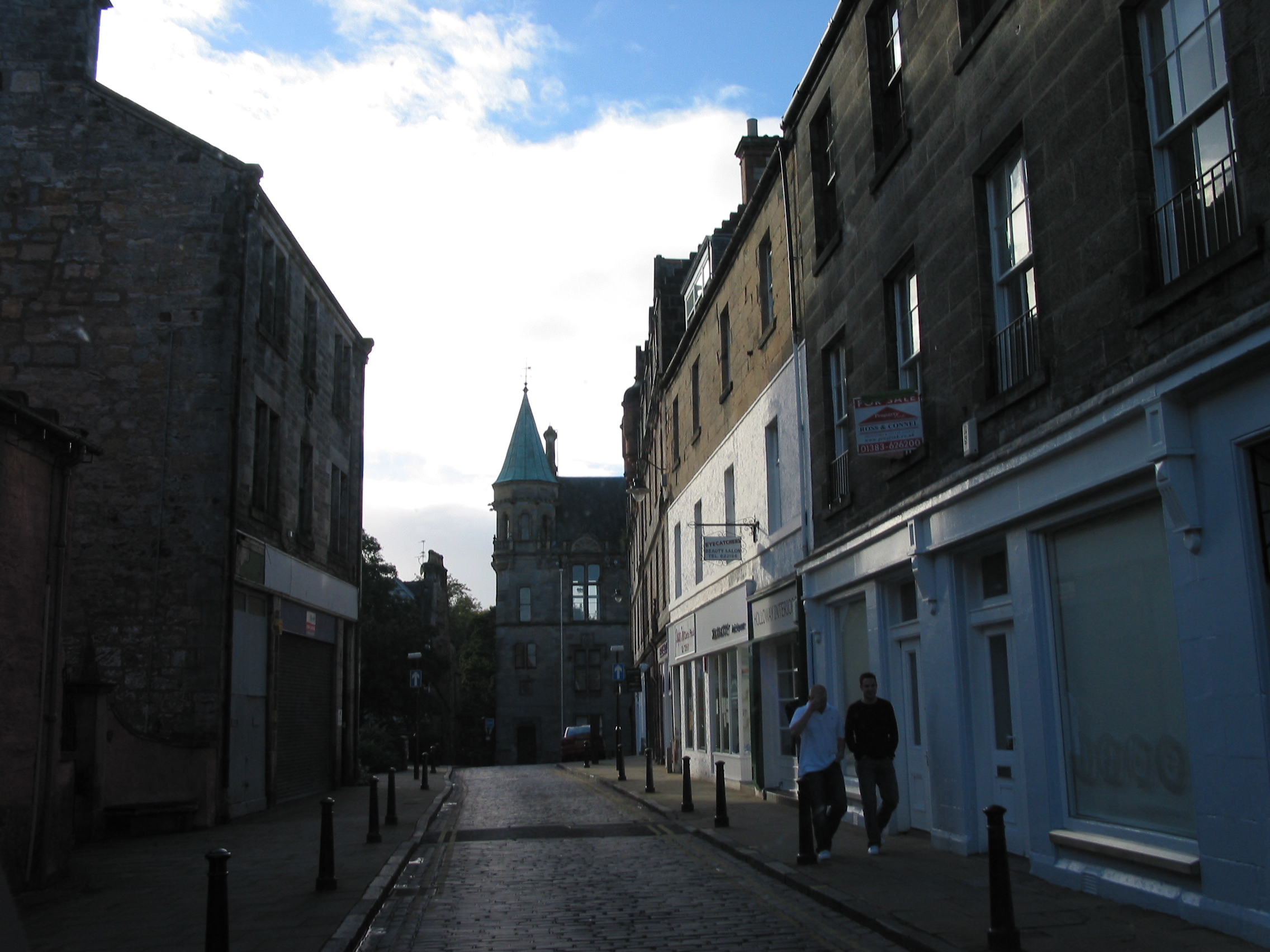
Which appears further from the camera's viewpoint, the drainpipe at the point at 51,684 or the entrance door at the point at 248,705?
the entrance door at the point at 248,705

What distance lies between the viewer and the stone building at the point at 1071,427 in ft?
24.2

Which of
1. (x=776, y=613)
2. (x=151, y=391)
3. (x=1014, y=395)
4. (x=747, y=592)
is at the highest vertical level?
(x=151, y=391)

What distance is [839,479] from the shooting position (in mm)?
15922

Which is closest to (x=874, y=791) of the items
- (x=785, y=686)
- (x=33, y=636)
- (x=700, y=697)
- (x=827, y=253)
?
(x=827, y=253)

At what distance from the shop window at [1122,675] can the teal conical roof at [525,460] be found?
70384 millimetres

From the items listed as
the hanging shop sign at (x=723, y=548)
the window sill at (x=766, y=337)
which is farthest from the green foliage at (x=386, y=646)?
the window sill at (x=766, y=337)

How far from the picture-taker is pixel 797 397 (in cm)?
1742

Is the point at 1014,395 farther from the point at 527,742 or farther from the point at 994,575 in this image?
the point at 527,742

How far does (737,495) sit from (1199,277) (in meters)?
14.8

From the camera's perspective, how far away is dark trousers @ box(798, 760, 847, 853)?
11422 millimetres

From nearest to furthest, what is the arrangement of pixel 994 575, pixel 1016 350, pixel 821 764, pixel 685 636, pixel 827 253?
pixel 1016 350, pixel 994 575, pixel 821 764, pixel 827 253, pixel 685 636

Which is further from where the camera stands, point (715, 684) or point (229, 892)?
point (715, 684)

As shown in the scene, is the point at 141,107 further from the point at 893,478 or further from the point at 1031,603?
the point at 1031,603

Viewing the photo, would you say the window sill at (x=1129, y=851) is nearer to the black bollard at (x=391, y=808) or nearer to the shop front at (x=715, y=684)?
the black bollard at (x=391, y=808)
